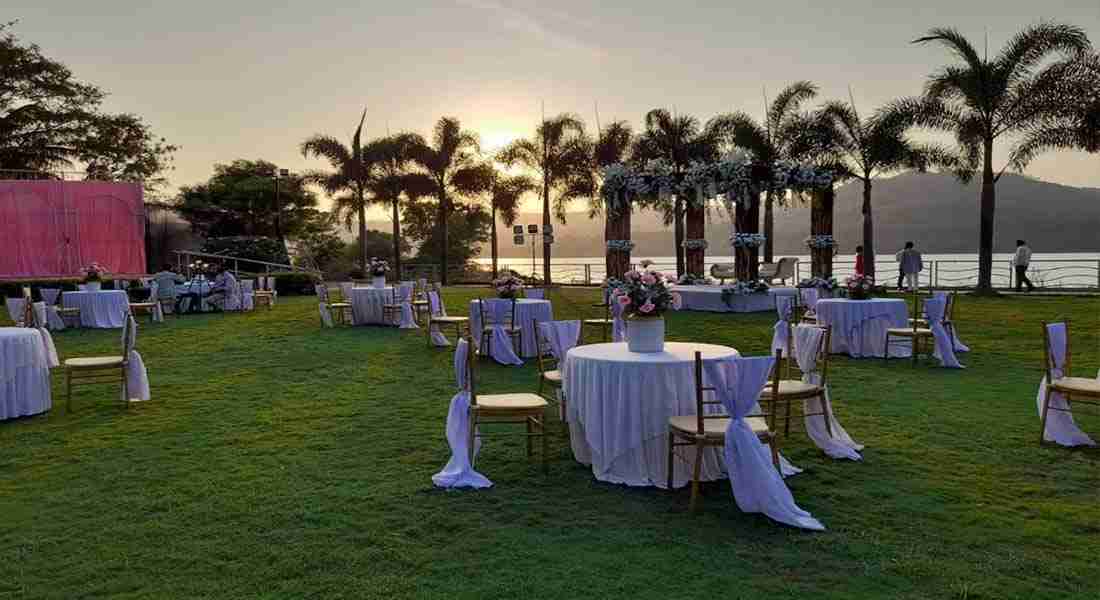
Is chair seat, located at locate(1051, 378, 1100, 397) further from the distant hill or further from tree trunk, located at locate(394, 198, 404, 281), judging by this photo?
the distant hill

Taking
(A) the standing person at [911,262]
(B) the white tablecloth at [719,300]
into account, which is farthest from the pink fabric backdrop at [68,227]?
(A) the standing person at [911,262]

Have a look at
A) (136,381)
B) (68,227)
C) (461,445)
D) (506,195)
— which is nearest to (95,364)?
(136,381)

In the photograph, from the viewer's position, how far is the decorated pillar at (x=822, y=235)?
18922 mm

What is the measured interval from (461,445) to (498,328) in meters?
5.48

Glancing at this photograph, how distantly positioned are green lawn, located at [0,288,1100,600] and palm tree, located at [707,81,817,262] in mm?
17585

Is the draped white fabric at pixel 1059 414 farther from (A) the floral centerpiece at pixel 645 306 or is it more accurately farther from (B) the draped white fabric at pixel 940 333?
(B) the draped white fabric at pixel 940 333

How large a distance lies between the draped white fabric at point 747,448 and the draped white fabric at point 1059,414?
8.83ft

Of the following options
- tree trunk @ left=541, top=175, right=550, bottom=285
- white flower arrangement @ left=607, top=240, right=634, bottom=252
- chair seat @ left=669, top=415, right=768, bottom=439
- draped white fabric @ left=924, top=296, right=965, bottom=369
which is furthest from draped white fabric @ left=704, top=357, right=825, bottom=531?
tree trunk @ left=541, top=175, right=550, bottom=285

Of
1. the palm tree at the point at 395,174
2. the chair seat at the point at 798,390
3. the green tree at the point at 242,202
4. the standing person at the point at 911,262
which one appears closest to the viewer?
the chair seat at the point at 798,390

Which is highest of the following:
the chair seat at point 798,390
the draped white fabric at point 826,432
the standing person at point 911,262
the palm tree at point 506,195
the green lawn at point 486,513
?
the palm tree at point 506,195

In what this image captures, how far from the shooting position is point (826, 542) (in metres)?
3.75

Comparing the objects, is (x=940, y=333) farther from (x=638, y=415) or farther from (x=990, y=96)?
(x=990, y=96)

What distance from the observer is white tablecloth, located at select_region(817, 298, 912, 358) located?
1027 cm

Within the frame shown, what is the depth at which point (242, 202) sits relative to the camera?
123ft
